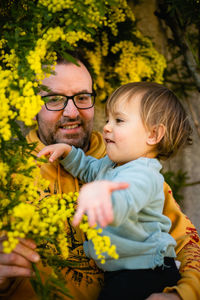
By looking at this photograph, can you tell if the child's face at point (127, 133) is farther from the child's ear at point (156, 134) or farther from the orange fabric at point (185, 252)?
the orange fabric at point (185, 252)

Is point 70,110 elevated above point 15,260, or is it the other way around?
point 70,110

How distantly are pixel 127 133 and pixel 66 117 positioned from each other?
67 centimetres

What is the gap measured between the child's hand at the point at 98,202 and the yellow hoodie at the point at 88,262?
0.47 m

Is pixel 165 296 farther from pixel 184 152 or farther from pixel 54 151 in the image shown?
pixel 184 152

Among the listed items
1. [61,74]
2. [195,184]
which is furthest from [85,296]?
[195,184]

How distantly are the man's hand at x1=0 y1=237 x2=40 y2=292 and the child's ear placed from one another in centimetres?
68

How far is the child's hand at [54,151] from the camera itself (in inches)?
59.7

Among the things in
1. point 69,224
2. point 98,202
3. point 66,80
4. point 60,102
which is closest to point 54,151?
point 69,224

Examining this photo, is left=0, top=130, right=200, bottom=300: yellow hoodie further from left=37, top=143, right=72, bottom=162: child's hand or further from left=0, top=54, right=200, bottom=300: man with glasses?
left=37, top=143, right=72, bottom=162: child's hand

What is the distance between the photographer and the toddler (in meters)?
1.23

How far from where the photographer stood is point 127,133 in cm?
137

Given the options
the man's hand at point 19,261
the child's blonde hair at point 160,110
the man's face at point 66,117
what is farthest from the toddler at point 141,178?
the man's face at point 66,117

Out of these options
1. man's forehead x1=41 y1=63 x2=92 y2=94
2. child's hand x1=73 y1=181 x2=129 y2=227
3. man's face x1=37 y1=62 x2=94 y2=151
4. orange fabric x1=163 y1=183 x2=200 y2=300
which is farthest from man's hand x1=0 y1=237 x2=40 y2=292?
man's forehead x1=41 y1=63 x2=92 y2=94

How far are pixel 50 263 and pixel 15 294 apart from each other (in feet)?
1.09
